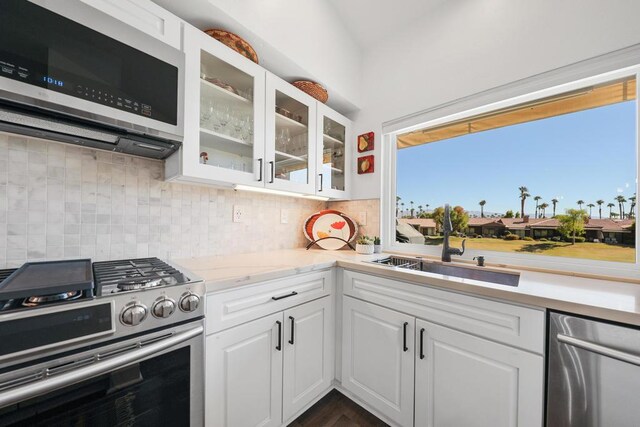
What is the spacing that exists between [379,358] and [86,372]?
1254 mm

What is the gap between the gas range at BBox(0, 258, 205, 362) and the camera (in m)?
0.63

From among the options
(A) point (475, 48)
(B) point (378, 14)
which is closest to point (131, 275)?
(A) point (475, 48)

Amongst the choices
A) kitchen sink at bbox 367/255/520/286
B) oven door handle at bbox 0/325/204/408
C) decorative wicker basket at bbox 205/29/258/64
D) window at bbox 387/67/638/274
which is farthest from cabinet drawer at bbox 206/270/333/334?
decorative wicker basket at bbox 205/29/258/64

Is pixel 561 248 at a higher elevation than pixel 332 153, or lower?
lower

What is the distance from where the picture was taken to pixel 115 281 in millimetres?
881

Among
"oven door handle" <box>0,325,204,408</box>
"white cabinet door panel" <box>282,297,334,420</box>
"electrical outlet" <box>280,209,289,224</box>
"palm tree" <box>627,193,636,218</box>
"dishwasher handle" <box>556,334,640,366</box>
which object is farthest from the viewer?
"electrical outlet" <box>280,209,289,224</box>

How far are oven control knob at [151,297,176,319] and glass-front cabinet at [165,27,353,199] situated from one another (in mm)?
609

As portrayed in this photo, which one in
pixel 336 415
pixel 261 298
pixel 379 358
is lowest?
pixel 336 415

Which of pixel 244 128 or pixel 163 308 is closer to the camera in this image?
pixel 163 308

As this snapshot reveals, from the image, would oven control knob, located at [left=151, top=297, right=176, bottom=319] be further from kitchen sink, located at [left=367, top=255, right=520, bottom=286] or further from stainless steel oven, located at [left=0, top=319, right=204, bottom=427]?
kitchen sink, located at [left=367, top=255, right=520, bottom=286]

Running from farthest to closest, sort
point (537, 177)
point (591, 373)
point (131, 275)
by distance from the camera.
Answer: point (537, 177)
point (131, 275)
point (591, 373)

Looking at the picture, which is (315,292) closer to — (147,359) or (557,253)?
(147,359)

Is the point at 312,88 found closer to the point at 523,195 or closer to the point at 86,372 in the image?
the point at 523,195

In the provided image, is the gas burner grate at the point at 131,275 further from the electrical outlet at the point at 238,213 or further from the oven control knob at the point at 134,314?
the electrical outlet at the point at 238,213
